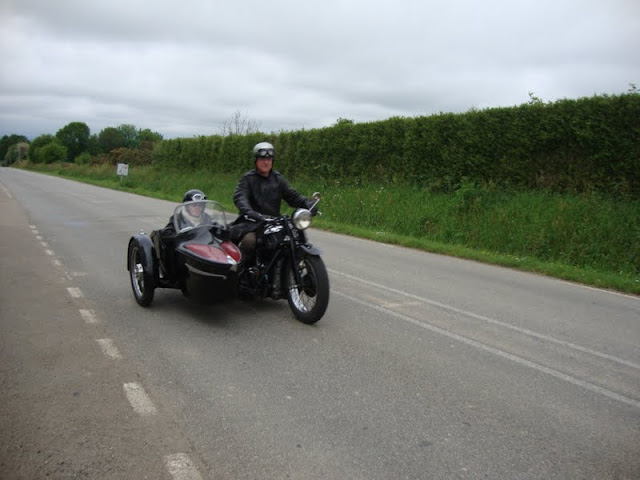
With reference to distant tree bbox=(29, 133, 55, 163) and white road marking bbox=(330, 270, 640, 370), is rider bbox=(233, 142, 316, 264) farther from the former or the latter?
distant tree bbox=(29, 133, 55, 163)

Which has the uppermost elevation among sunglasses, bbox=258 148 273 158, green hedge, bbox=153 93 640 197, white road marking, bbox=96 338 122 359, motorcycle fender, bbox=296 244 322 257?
green hedge, bbox=153 93 640 197

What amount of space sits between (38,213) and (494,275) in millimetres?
14033

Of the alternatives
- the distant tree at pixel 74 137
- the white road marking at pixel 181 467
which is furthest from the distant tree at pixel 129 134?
the white road marking at pixel 181 467

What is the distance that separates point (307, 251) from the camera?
19.1 ft

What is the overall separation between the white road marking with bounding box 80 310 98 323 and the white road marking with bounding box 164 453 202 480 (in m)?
3.10

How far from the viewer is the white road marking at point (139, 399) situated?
148 inches

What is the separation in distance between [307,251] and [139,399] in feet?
7.99

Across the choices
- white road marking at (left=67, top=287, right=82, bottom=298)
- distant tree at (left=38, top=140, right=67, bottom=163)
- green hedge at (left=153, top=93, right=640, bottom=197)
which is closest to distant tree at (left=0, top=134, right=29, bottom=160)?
distant tree at (left=38, top=140, right=67, bottom=163)

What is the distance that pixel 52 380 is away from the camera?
13.9 ft

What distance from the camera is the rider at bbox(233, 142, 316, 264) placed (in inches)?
248

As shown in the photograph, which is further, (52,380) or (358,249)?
(358,249)

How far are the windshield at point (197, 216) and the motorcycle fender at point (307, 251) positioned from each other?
106cm

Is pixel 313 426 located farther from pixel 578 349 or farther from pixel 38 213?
pixel 38 213

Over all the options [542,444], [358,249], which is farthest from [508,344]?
[358,249]
